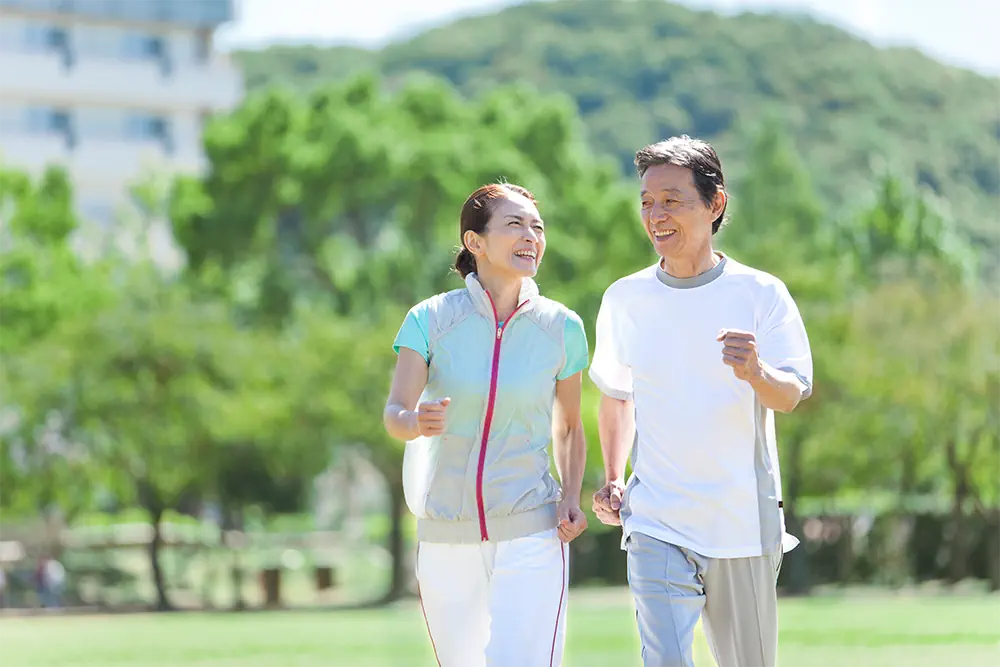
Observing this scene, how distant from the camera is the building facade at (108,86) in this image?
78.1 meters

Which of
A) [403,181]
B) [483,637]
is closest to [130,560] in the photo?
[403,181]

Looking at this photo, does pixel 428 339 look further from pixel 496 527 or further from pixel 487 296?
pixel 496 527

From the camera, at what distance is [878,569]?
130ft

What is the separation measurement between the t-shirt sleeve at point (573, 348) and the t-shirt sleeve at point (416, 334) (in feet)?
1.54

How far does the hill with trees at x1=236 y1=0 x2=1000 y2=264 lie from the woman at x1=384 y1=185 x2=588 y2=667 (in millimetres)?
82441

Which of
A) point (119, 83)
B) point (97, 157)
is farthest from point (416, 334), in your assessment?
point (119, 83)

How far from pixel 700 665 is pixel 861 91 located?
9342 cm

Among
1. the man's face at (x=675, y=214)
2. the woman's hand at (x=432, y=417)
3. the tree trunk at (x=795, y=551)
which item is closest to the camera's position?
the woman's hand at (x=432, y=417)

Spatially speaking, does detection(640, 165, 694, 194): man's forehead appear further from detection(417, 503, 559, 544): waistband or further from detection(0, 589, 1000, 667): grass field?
detection(0, 589, 1000, 667): grass field

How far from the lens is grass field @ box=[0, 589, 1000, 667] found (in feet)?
57.9

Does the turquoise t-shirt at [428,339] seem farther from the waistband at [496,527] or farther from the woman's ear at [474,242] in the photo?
the waistband at [496,527]

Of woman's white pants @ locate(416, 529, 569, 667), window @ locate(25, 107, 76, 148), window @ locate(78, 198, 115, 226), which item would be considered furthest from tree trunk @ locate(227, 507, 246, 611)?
window @ locate(25, 107, 76, 148)

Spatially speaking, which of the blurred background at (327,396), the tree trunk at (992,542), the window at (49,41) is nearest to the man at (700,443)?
the blurred background at (327,396)

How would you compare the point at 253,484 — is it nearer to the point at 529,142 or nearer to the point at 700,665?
the point at 529,142
